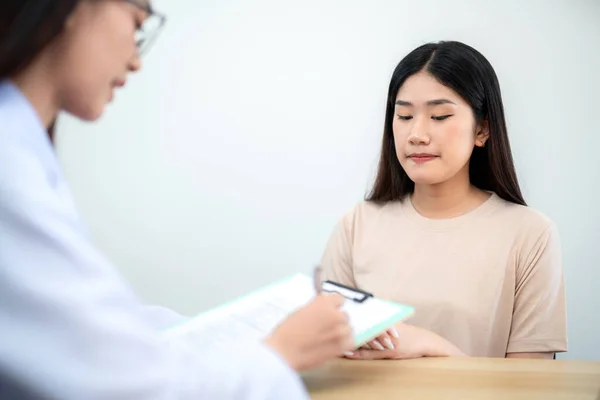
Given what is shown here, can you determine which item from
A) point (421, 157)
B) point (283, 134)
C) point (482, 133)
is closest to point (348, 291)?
point (421, 157)

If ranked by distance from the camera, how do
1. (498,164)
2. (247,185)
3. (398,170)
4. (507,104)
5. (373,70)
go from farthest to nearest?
(247,185), (373,70), (507,104), (398,170), (498,164)

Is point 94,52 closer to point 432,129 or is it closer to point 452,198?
point 432,129

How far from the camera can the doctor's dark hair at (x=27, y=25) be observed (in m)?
0.37

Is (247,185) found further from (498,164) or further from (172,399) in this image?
(172,399)

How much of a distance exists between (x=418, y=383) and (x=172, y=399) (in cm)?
38

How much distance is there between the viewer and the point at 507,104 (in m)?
1.33

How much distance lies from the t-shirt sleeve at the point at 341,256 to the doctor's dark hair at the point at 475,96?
0.19 m

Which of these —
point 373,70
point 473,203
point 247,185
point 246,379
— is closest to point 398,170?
point 473,203

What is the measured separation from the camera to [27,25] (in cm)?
38

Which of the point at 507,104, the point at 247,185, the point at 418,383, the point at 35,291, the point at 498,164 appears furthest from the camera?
the point at 247,185

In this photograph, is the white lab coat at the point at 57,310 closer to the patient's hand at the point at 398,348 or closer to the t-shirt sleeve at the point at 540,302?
the patient's hand at the point at 398,348

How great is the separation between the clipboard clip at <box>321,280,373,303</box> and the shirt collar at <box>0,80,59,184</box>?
1.56 feet

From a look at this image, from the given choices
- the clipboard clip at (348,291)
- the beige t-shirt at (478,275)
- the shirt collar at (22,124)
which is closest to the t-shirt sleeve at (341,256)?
the beige t-shirt at (478,275)

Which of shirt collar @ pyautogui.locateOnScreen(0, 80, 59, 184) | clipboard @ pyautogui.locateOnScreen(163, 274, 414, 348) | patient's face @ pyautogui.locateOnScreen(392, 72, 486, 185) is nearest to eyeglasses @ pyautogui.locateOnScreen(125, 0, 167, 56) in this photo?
shirt collar @ pyautogui.locateOnScreen(0, 80, 59, 184)
